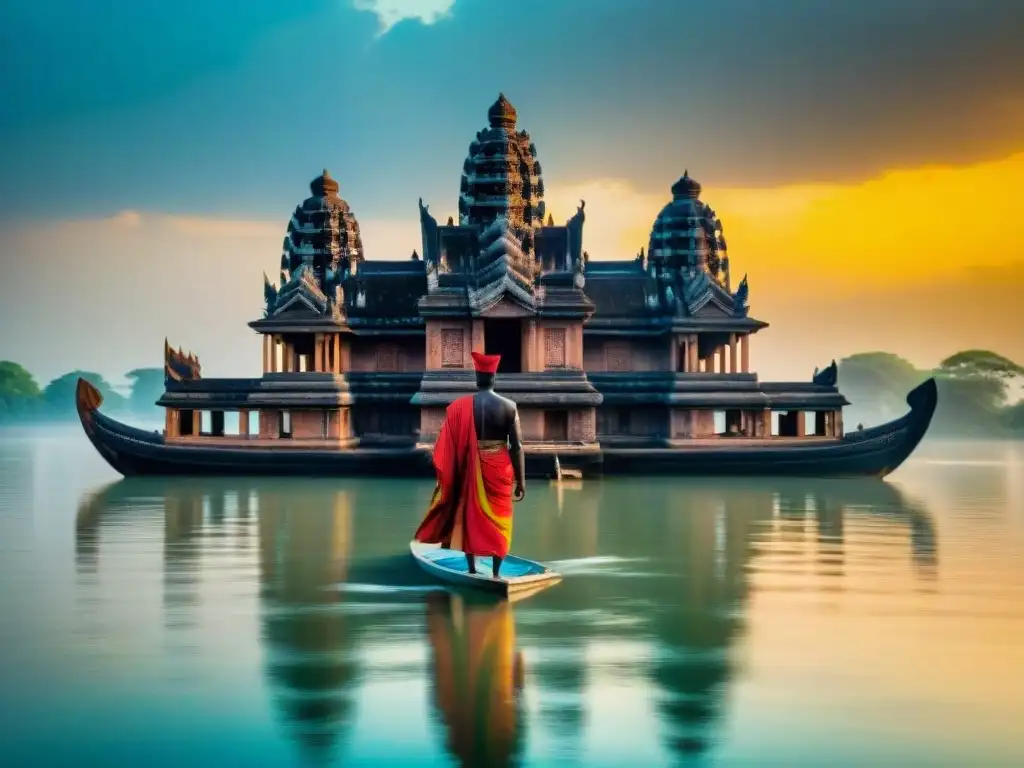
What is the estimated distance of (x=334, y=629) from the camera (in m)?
9.87

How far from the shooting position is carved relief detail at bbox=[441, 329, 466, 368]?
95.5 feet

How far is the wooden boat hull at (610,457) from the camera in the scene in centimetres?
2895

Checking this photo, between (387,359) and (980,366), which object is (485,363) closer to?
(387,359)

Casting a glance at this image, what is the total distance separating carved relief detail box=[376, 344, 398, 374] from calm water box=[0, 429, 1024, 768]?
1478 centimetres

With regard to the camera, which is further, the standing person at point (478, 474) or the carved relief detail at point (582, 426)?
the carved relief detail at point (582, 426)

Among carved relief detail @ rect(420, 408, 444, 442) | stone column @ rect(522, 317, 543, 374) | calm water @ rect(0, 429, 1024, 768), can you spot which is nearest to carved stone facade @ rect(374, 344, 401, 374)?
carved relief detail @ rect(420, 408, 444, 442)

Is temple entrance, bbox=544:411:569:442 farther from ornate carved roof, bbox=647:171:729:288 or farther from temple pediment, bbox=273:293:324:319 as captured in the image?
ornate carved roof, bbox=647:171:729:288

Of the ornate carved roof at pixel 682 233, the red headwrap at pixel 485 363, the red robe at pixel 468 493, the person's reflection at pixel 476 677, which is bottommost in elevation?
the person's reflection at pixel 476 677

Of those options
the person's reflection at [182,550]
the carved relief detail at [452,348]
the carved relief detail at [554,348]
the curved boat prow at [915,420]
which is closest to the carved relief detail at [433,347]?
the carved relief detail at [452,348]

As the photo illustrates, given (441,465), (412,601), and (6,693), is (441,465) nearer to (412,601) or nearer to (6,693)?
(412,601)

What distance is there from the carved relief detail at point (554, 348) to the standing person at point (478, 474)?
57.8 ft

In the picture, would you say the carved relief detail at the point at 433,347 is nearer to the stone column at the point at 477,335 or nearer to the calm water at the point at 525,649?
the stone column at the point at 477,335

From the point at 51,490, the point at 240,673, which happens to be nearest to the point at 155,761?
the point at 240,673

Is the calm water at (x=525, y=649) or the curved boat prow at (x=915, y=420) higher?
the curved boat prow at (x=915, y=420)
